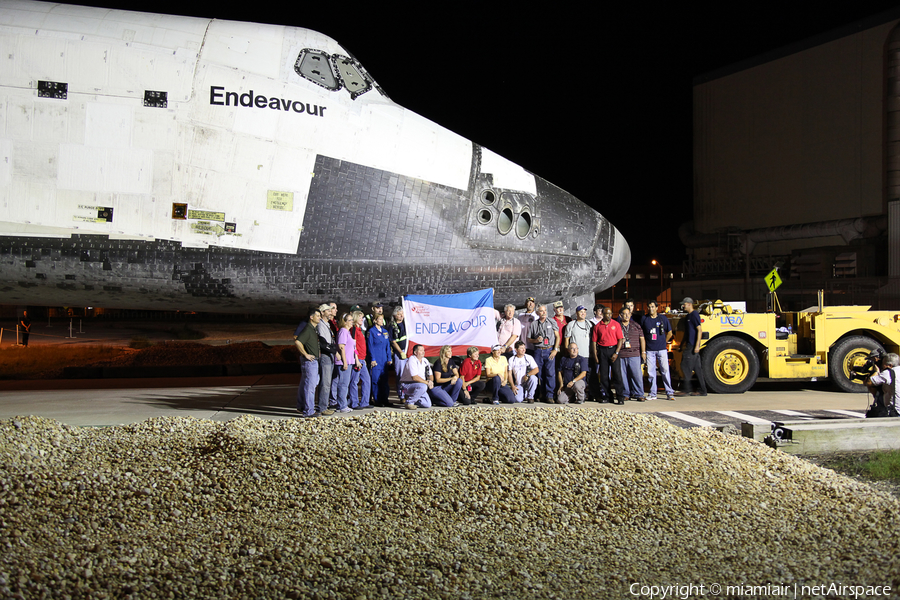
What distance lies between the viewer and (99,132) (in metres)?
7.14

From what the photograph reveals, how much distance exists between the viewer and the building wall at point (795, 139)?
34.2m

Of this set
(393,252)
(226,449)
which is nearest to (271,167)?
(393,252)

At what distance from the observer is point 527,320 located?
9.27 m

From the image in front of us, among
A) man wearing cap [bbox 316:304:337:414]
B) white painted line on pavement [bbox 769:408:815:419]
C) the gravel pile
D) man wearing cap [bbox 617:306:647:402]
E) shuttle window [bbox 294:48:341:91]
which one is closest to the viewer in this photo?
the gravel pile

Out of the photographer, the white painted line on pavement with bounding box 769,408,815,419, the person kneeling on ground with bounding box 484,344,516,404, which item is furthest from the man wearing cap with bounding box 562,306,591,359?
the photographer

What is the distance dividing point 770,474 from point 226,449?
432 centimetres

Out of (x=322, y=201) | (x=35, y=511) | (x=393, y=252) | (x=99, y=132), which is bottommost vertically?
(x=35, y=511)

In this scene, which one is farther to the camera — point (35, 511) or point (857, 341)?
point (857, 341)

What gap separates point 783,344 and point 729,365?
1.10 metres

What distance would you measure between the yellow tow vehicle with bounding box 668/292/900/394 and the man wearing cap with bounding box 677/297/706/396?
0.17 m

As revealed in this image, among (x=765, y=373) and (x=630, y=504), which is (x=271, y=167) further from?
(x=765, y=373)

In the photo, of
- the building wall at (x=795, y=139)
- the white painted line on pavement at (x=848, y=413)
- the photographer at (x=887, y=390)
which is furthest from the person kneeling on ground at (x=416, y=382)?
the building wall at (x=795, y=139)

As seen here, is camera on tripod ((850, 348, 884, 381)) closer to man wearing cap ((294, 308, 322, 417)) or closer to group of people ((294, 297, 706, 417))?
group of people ((294, 297, 706, 417))

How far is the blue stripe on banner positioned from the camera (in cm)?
860
